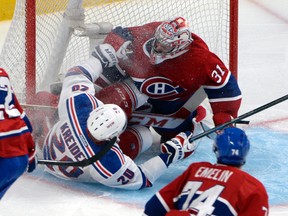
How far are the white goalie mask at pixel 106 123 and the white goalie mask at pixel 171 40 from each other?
455mm

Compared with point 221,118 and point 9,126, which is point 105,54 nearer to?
point 221,118

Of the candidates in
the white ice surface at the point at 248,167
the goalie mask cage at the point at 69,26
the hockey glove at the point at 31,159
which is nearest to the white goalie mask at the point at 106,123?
the white ice surface at the point at 248,167

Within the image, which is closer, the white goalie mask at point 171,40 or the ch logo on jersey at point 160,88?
the white goalie mask at point 171,40

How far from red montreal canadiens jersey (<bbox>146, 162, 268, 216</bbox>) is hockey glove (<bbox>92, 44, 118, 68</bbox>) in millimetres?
1520

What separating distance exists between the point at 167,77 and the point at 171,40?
21 cm

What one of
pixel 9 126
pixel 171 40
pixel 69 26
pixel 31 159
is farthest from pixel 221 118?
pixel 9 126

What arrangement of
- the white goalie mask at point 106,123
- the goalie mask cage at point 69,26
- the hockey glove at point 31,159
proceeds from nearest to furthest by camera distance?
the hockey glove at point 31,159 → the white goalie mask at point 106,123 → the goalie mask cage at point 69,26

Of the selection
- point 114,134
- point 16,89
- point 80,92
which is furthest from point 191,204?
point 16,89

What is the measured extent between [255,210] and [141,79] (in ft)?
5.51

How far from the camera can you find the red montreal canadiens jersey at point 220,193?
2443mm

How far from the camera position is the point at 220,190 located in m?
2.47

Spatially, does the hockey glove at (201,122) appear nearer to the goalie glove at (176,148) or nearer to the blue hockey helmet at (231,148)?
the goalie glove at (176,148)

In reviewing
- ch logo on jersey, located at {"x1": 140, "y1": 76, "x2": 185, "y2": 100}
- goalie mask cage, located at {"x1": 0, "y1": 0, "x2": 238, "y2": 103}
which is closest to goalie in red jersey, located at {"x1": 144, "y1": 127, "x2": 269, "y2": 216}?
ch logo on jersey, located at {"x1": 140, "y1": 76, "x2": 185, "y2": 100}

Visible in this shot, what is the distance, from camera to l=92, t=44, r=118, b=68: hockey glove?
402 cm
